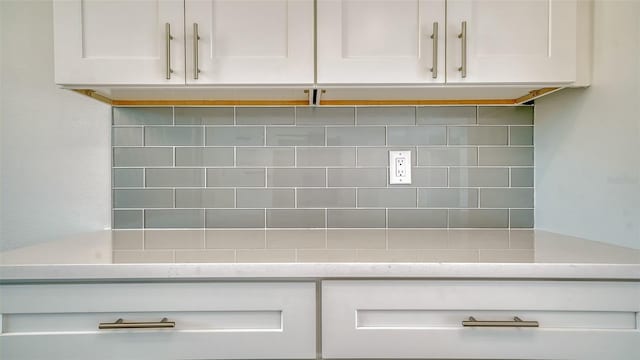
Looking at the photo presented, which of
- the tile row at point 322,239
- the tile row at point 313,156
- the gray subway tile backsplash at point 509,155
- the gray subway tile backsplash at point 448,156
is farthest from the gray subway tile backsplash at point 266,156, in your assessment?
the gray subway tile backsplash at point 509,155

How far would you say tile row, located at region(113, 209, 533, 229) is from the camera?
1.33m

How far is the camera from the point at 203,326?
0.78 meters

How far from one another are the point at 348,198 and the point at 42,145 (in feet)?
3.84

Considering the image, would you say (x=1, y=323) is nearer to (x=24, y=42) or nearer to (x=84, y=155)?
(x=84, y=155)

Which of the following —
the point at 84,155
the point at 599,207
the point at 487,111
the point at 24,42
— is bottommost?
the point at 599,207

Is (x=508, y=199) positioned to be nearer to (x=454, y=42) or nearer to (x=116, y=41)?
(x=454, y=42)

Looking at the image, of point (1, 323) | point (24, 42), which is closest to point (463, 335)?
point (1, 323)

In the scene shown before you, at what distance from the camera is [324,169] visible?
52.9 inches

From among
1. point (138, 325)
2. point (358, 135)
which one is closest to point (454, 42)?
point (358, 135)

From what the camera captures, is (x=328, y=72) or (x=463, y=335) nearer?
(x=463, y=335)

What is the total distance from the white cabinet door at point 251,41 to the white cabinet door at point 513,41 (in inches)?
17.3

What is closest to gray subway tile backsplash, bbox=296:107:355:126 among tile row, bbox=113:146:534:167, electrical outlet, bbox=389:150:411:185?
tile row, bbox=113:146:534:167

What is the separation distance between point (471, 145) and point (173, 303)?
1.14 m

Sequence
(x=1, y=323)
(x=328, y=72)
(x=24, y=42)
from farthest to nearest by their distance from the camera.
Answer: (x=24, y=42) → (x=328, y=72) → (x=1, y=323)
